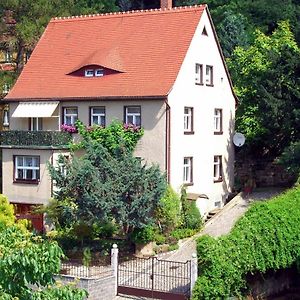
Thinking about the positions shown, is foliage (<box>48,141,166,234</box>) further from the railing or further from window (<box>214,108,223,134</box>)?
window (<box>214,108,223,134</box>)

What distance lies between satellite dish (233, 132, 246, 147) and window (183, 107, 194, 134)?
3911 mm

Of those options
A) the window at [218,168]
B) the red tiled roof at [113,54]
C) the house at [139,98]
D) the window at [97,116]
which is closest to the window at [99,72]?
the house at [139,98]

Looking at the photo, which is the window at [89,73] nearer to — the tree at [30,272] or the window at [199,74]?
the window at [199,74]

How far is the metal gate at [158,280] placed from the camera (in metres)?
25.4

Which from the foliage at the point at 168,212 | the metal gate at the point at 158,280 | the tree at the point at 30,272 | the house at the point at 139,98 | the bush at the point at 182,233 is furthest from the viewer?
the house at the point at 139,98

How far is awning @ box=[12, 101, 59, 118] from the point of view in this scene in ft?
120

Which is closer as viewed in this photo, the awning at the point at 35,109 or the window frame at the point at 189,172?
the window frame at the point at 189,172

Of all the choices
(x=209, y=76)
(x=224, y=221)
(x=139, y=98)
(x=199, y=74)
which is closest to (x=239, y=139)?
(x=209, y=76)

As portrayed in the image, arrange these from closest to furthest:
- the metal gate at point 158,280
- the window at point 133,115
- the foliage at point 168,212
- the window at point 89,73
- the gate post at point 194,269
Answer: the gate post at point 194,269 < the metal gate at point 158,280 < the foliage at point 168,212 < the window at point 133,115 < the window at point 89,73

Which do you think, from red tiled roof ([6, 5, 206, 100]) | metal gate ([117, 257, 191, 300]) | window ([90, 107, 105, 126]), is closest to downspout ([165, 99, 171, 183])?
red tiled roof ([6, 5, 206, 100])

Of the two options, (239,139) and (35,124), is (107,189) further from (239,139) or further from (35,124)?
(239,139)

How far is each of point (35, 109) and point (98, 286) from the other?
44.8 ft

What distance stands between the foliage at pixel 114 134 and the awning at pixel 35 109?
2.37m

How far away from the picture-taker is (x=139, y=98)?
3447 centimetres
